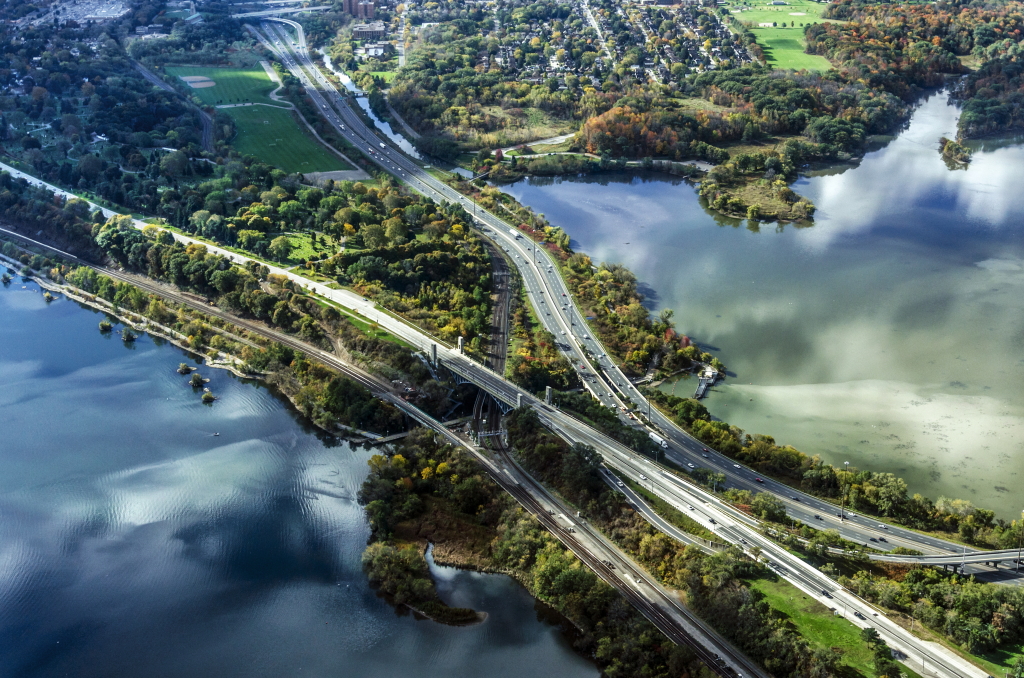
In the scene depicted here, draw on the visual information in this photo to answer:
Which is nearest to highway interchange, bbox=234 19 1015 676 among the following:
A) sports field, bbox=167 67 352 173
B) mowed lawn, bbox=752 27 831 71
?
sports field, bbox=167 67 352 173

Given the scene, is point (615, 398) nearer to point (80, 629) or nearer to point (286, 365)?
point (286, 365)

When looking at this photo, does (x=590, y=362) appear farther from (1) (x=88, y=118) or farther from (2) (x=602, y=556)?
(1) (x=88, y=118)

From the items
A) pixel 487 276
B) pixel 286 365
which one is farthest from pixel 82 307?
pixel 487 276

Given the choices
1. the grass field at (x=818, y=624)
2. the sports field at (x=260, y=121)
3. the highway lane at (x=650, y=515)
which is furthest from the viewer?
the sports field at (x=260, y=121)

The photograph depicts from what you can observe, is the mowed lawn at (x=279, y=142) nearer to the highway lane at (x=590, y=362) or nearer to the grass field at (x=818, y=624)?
the highway lane at (x=590, y=362)

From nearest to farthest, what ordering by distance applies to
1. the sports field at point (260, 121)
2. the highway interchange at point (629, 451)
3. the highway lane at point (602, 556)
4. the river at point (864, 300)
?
the highway interchange at point (629, 451) < the highway lane at point (602, 556) < the river at point (864, 300) < the sports field at point (260, 121)

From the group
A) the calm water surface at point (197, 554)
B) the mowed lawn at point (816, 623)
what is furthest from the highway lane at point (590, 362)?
the calm water surface at point (197, 554)
